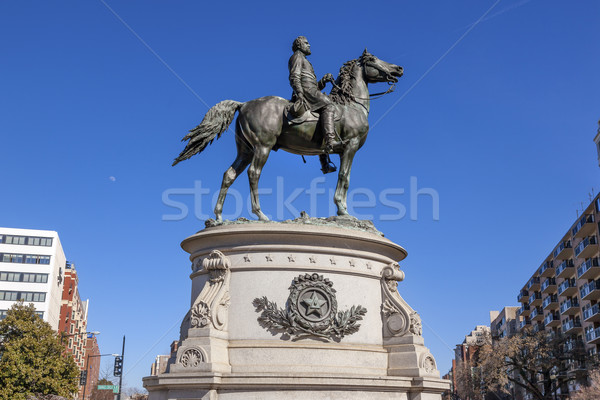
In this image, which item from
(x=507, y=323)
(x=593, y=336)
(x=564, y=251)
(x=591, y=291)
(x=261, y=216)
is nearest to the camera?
(x=261, y=216)

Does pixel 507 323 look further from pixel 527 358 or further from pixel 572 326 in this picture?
pixel 527 358

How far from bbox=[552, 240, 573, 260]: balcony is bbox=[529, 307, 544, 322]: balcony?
46.8 feet

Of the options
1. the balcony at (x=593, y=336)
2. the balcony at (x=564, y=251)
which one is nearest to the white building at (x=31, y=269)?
the balcony at (x=593, y=336)

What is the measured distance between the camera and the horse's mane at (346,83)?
16297 millimetres

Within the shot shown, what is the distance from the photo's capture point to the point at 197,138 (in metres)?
15.5

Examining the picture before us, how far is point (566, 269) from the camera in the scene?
83562 mm

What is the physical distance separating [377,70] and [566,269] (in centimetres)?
7589

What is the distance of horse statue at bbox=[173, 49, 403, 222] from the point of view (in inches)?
604

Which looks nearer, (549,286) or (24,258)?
(24,258)

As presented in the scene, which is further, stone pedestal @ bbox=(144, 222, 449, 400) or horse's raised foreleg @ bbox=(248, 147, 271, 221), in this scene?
horse's raised foreleg @ bbox=(248, 147, 271, 221)

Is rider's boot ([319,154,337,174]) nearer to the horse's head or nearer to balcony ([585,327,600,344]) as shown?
the horse's head

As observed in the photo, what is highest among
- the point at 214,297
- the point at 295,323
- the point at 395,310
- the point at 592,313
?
the point at 592,313

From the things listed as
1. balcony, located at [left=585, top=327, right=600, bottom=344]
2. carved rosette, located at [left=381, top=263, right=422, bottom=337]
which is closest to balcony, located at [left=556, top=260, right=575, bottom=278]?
balcony, located at [left=585, top=327, right=600, bottom=344]

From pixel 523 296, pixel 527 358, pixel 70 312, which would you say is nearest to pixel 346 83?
pixel 527 358
